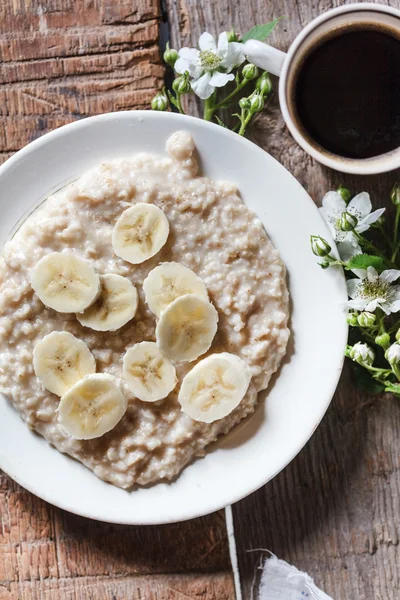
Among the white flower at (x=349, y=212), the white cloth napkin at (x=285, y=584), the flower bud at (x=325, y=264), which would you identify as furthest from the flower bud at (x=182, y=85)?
the white cloth napkin at (x=285, y=584)

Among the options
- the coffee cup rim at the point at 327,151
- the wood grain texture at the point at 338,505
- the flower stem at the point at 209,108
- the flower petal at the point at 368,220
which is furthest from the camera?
the wood grain texture at the point at 338,505

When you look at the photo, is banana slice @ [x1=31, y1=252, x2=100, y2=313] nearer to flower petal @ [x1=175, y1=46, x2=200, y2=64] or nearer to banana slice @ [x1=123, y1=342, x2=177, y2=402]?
banana slice @ [x1=123, y1=342, x2=177, y2=402]

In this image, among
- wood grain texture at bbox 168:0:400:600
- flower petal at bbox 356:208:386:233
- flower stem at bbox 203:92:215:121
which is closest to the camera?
flower petal at bbox 356:208:386:233

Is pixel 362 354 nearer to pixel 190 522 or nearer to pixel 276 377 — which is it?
pixel 276 377

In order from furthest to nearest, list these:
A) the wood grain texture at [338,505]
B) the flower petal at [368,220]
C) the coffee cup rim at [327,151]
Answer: the wood grain texture at [338,505]
the flower petal at [368,220]
the coffee cup rim at [327,151]

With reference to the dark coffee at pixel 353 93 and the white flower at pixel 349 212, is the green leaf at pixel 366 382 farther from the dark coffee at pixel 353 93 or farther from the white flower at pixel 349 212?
the dark coffee at pixel 353 93

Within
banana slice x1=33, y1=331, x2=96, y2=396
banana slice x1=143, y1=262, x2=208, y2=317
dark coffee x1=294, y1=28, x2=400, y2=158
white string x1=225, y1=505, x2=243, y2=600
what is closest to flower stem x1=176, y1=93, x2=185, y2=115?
dark coffee x1=294, y1=28, x2=400, y2=158
